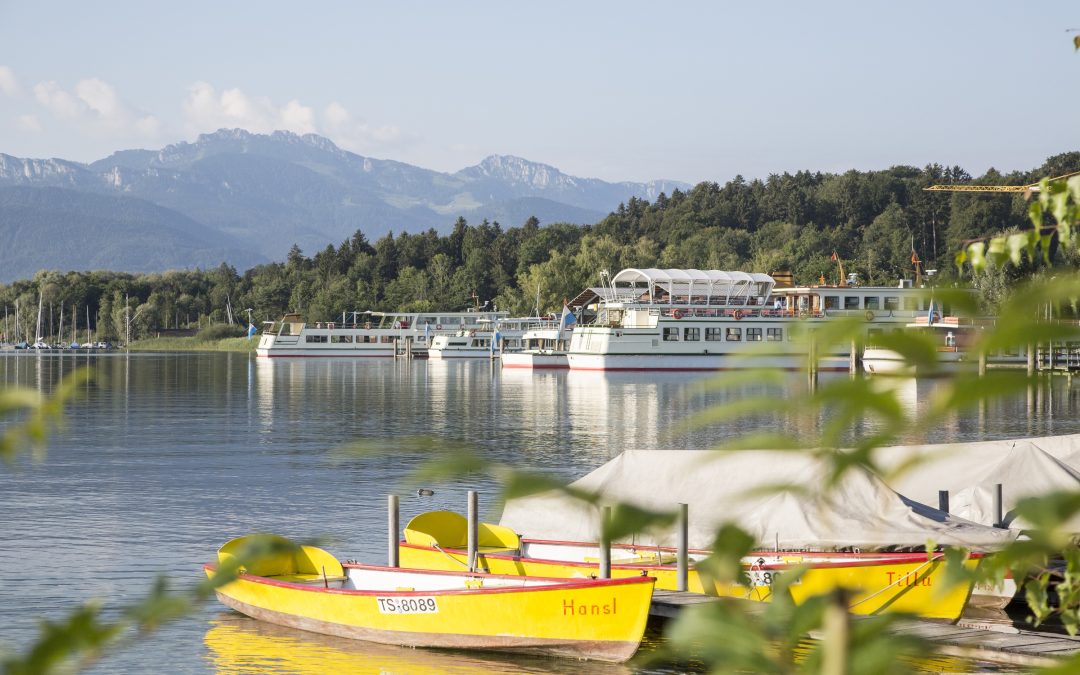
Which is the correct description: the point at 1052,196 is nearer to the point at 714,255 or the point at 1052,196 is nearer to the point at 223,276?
the point at 714,255

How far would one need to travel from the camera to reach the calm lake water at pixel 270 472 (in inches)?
600

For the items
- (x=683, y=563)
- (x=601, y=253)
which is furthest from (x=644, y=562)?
(x=601, y=253)

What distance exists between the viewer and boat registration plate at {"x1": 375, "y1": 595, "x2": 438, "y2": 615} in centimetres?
1559

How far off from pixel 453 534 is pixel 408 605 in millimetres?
3150

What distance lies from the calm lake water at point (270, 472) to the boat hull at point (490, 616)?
21 cm

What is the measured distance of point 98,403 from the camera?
59.5 metres

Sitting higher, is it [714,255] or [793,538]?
[714,255]

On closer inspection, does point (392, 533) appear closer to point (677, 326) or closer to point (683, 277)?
point (677, 326)

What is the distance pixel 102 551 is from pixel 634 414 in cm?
3235

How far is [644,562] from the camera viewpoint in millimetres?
16984

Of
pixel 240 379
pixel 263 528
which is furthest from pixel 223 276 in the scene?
pixel 263 528

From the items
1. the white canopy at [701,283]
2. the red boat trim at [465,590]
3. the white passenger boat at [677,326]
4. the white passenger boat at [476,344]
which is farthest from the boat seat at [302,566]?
the white passenger boat at [476,344]

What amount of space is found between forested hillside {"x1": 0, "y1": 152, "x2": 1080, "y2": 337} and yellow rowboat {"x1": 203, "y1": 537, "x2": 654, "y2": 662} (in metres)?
111

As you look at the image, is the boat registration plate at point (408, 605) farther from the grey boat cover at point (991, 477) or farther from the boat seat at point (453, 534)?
the grey boat cover at point (991, 477)
